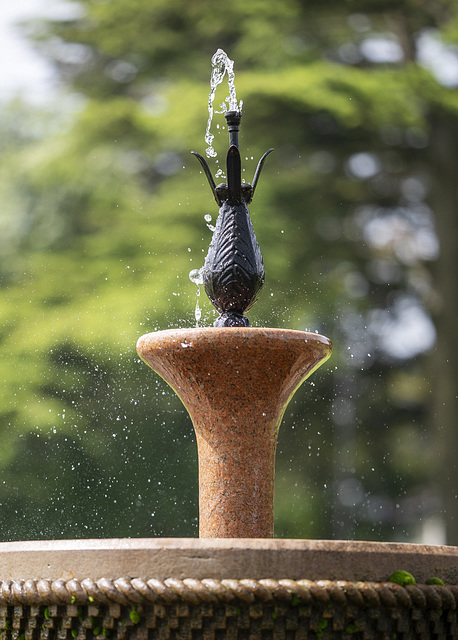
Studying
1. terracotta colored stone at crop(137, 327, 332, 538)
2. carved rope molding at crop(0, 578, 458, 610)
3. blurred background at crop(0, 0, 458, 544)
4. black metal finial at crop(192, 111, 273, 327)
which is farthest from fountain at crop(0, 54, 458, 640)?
blurred background at crop(0, 0, 458, 544)

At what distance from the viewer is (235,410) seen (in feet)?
9.78

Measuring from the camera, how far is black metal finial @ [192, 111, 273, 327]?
323 cm

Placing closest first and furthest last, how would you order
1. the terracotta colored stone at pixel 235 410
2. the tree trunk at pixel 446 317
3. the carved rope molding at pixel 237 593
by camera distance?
the carved rope molding at pixel 237 593, the terracotta colored stone at pixel 235 410, the tree trunk at pixel 446 317

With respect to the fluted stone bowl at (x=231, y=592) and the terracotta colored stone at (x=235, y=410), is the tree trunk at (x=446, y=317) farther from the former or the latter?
the fluted stone bowl at (x=231, y=592)

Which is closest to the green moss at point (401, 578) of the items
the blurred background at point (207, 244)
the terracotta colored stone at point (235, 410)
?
the terracotta colored stone at point (235, 410)

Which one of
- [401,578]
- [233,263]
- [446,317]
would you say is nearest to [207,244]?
[446,317]

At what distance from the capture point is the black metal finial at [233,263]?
323 centimetres

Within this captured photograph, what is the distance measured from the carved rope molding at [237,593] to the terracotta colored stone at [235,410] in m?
0.98

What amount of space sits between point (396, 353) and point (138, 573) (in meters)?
9.79

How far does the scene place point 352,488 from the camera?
426 inches

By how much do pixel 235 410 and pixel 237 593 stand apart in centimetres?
110

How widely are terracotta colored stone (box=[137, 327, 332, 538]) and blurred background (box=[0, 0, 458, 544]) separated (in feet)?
22.4

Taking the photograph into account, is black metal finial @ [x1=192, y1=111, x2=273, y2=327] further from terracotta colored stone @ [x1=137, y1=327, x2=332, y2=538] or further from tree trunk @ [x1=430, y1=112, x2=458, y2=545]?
tree trunk @ [x1=430, y1=112, x2=458, y2=545]

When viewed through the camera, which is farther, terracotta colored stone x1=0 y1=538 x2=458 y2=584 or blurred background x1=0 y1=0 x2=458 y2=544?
blurred background x1=0 y1=0 x2=458 y2=544
